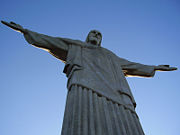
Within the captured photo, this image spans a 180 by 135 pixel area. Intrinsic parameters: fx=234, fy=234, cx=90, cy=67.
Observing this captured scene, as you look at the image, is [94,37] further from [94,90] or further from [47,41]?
[94,90]

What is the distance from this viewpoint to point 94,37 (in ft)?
30.0

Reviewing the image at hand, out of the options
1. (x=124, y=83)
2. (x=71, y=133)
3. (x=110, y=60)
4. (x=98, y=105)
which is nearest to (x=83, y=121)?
(x=71, y=133)

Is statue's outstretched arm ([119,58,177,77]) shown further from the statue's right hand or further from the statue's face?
the statue's right hand

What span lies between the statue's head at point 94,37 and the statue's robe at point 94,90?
528 millimetres

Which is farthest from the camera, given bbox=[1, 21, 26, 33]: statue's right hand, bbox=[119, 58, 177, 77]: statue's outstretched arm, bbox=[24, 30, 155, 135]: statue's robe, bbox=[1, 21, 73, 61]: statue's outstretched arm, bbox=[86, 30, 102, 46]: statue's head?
bbox=[86, 30, 102, 46]: statue's head

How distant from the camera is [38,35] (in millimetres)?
7738

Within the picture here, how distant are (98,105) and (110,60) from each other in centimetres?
305

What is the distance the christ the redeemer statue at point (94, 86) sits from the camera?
15.1 feet

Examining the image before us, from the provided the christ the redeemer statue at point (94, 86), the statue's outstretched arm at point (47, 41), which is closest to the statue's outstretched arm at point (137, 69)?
the christ the redeemer statue at point (94, 86)

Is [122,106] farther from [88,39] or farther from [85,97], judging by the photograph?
[88,39]

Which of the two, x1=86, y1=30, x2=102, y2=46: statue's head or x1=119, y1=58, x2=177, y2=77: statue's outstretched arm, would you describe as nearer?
x1=119, y1=58, x2=177, y2=77: statue's outstretched arm

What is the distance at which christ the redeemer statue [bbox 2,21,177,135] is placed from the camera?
4.61m

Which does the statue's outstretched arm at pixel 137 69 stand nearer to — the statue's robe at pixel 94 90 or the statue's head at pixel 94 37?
the statue's robe at pixel 94 90

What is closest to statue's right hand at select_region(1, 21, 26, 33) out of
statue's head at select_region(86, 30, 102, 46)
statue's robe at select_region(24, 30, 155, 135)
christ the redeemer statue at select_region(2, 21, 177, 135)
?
christ the redeemer statue at select_region(2, 21, 177, 135)
